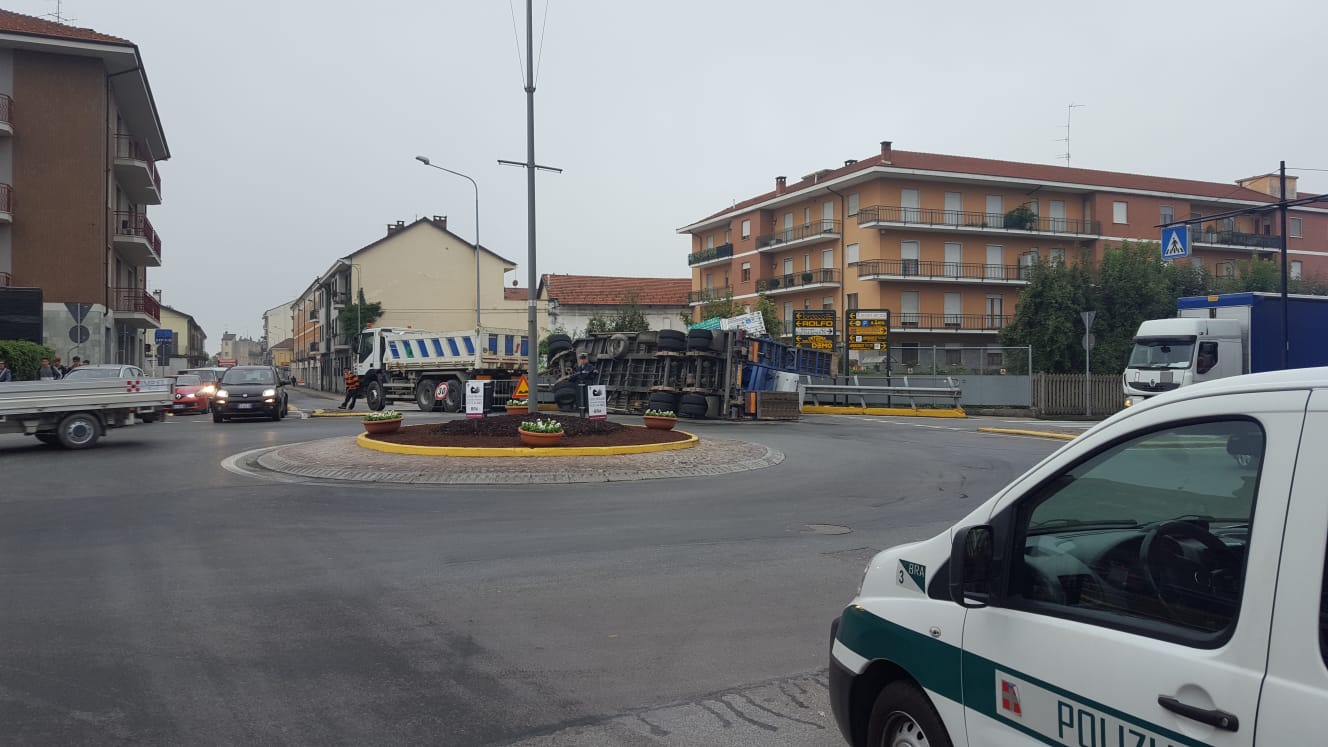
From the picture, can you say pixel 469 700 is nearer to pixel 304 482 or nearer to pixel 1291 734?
pixel 1291 734

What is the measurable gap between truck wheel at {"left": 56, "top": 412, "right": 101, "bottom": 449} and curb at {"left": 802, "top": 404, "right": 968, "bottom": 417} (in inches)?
856

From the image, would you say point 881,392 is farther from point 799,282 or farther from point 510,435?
point 799,282

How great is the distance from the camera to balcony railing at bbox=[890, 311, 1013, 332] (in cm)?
5325

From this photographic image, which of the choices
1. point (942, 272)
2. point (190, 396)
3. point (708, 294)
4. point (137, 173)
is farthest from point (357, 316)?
point (942, 272)

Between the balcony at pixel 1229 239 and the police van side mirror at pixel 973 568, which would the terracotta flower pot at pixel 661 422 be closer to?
the police van side mirror at pixel 973 568

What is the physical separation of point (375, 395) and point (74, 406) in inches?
622

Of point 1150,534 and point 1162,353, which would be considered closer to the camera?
point 1150,534

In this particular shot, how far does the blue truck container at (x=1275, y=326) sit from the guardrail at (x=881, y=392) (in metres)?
11.5

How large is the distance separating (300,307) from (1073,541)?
114 meters

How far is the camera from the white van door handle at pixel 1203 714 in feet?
6.66

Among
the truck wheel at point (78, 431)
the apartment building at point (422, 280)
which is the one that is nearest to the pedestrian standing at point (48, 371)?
the truck wheel at point (78, 431)

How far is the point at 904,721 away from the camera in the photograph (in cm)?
324

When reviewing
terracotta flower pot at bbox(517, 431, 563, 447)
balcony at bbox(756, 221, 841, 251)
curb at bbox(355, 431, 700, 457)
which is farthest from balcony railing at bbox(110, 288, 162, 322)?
balcony at bbox(756, 221, 841, 251)

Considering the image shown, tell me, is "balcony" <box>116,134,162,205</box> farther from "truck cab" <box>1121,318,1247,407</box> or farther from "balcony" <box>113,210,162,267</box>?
"truck cab" <box>1121,318,1247,407</box>
